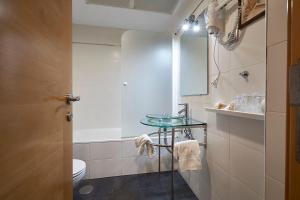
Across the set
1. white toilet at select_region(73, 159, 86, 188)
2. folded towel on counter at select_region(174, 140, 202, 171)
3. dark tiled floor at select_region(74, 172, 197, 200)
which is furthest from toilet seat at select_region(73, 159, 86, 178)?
folded towel on counter at select_region(174, 140, 202, 171)

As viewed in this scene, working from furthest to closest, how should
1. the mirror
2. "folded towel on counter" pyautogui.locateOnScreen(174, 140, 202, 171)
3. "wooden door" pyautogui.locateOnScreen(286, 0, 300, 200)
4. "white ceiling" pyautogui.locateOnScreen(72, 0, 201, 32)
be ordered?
1. "white ceiling" pyautogui.locateOnScreen(72, 0, 201, 32)
2. the mirror
3. "folded towel on counter" pyautogui.locateOnScreen(174, 140, 202, 171)
4. "wooden door" pyautogui.locateOnScreen(286, 0, 300, 200)

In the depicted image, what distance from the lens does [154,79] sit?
2.56m

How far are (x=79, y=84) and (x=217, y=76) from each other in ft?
7.04

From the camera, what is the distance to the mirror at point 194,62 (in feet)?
5.14

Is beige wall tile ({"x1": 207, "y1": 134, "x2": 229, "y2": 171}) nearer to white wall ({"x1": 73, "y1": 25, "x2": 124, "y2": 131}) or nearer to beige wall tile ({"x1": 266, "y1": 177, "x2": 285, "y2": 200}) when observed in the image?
beige wall tile ({"x1": 266, "y1": 177, "x2": 285, "y2": 200})

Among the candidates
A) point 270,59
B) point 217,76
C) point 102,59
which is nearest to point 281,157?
point 270,59

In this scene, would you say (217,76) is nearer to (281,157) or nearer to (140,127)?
(281,157)

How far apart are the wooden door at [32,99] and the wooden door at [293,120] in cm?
78

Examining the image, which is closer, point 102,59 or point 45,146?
point 45,146

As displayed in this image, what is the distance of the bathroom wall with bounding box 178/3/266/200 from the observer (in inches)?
35.8

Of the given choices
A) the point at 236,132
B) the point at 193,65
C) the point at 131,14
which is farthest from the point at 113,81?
the point at 236,132

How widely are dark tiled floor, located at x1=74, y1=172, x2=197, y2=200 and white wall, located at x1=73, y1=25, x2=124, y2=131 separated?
3.29ft

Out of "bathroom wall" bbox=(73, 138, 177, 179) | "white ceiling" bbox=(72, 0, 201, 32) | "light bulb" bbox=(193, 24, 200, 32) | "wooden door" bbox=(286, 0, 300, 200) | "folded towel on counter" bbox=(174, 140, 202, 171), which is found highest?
"white ceiling" bbox=(72, 0, 201, 32)

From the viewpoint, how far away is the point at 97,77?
2727 millimetres
